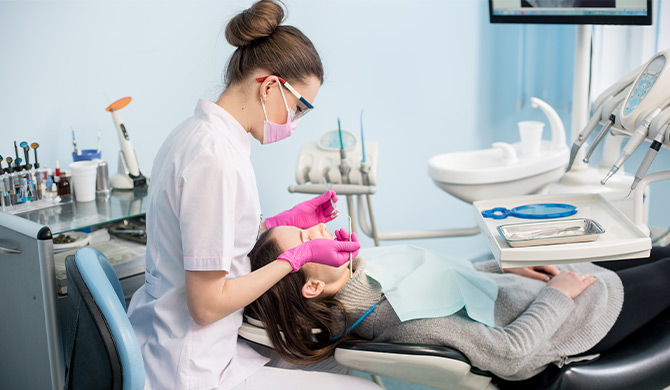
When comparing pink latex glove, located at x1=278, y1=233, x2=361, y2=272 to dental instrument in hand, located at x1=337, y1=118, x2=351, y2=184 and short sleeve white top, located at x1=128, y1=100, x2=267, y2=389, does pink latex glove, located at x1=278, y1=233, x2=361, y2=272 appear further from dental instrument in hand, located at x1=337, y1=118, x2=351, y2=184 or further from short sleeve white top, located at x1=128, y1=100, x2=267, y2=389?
dental instrument in hand, located at x1=337, y1=118, x2=351, y2=184

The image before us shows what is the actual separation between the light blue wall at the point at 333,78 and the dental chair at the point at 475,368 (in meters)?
0.69

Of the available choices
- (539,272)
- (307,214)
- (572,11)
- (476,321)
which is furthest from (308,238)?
(572,11)

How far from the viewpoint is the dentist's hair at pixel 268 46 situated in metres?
1.25

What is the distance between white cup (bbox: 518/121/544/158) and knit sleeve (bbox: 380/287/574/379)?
928mm

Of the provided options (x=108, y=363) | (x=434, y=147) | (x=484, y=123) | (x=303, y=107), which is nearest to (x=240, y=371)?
(x=108, y=363)

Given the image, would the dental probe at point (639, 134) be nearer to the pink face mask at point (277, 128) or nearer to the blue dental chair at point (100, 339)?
the pink face mask at point (277, 128)

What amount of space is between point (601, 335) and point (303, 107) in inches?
35.6

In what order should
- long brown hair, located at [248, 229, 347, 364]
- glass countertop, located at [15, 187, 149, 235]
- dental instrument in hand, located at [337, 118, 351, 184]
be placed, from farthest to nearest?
1. dental instrument in hand, located at [337, 118, 351, 184]
2. glass countertop, located at [15, 187, 149, 235]
3. long brown hair, located at [248, 229, 347, 364]

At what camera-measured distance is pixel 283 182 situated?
251cm

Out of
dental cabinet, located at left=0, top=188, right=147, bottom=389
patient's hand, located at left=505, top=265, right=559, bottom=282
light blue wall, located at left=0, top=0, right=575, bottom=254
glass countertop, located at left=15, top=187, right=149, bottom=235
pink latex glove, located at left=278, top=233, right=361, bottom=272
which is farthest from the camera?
light blue wall, located at left=0, top=0, right=575, bottom=254

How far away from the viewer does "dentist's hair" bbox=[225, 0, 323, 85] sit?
125 centimetres

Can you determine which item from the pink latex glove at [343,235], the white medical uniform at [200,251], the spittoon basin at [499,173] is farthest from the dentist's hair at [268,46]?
the spittoon basin at [499,173]

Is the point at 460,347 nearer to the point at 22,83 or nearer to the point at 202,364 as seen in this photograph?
the point at 202,364

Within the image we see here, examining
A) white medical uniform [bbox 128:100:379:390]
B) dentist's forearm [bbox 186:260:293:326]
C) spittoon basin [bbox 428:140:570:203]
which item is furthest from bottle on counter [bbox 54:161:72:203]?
spittoon basin [bbox 428:140:570:203]
